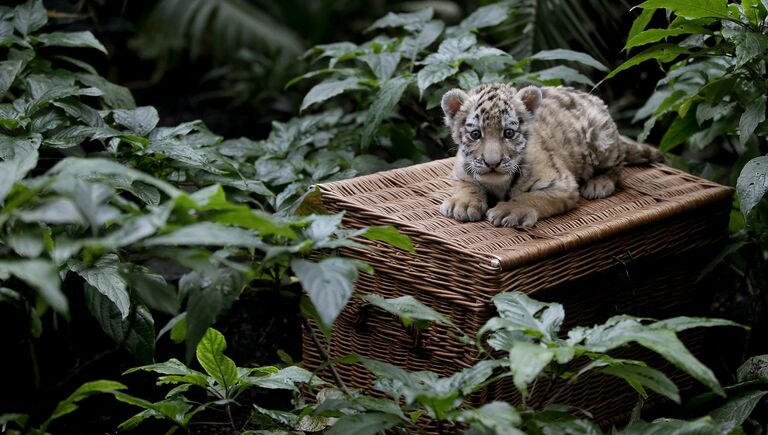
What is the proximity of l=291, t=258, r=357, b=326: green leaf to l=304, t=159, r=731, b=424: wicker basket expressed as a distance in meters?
0.62

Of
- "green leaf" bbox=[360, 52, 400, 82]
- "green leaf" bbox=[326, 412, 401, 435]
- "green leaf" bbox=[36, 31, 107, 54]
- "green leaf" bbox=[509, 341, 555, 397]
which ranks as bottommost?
"green leaf" bbox=[326, 412, 401, 435]

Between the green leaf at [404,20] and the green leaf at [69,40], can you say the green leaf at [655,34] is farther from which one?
the green leaf at [69,40]

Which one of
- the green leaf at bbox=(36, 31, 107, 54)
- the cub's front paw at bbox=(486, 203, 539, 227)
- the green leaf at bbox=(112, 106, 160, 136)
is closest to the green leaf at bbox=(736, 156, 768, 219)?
the cub's front paw at bbox=(486, 203, 539, 227)

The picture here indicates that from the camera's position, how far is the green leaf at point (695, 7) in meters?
2.67

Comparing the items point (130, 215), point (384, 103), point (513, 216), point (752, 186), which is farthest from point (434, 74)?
point (130, 215)

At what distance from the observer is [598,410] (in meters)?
2.86

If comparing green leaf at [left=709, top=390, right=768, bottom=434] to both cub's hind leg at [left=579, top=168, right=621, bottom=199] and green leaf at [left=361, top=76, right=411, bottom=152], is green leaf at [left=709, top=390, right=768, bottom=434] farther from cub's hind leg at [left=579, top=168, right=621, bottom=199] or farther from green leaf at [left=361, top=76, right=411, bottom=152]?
green leaf at [left=361, top=76, right=411, bottom=152]

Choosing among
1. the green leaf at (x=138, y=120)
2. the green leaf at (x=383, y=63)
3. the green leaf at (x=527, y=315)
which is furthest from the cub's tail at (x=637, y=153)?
the green leaf at (x=138, y=120)

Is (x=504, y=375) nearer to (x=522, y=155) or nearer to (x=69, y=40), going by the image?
(x=522, y=155)

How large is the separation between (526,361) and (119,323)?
134 centimetres

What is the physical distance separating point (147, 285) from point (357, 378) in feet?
3.88

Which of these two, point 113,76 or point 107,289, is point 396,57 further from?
point 113,76

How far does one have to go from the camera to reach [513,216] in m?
2.73

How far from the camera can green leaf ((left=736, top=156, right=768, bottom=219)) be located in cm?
275
